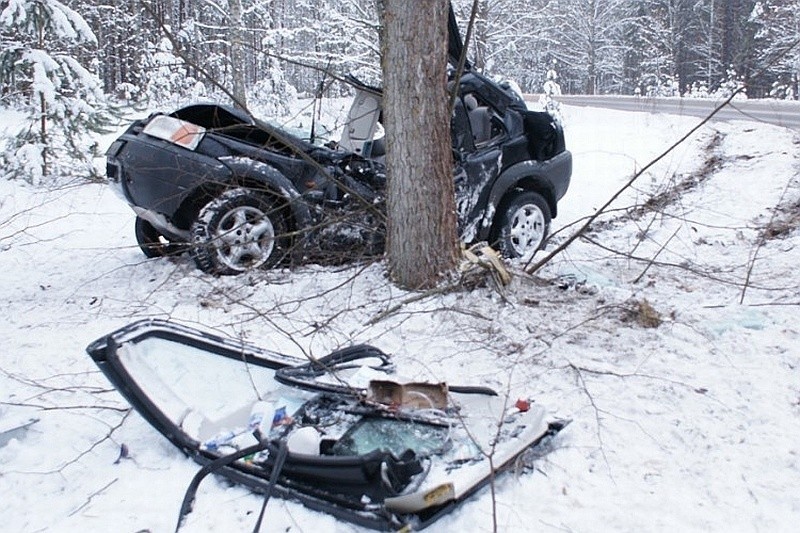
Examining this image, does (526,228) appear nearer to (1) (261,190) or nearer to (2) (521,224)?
(2) (521,224)

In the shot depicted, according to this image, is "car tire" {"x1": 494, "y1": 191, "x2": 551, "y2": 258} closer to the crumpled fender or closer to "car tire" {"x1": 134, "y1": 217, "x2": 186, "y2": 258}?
the crumpled fender

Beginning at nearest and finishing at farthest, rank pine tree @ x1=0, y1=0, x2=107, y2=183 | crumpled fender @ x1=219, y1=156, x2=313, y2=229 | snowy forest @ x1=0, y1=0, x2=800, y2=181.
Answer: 1. crumpled fender @ x1=219, y1=156, x2=313, y2=229
2. pine tree @ x1=0, y1=0, x2=107, y2=183
3. snowy forest @ x1=0, y1=0, x2=800, y2=181

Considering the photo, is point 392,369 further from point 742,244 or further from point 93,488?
point 742,244

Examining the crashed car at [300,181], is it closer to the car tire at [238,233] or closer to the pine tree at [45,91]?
the car tire at [238,233]

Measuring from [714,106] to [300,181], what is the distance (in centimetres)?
1850

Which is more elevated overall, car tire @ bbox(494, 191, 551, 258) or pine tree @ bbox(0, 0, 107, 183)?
pine tree @ bbox(0, 0, 107, 183)

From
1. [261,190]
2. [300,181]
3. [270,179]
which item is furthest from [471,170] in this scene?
[261,190]

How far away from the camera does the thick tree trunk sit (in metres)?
4.85

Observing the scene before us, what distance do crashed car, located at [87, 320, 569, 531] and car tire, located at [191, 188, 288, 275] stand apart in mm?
2126

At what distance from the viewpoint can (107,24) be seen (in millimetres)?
32469

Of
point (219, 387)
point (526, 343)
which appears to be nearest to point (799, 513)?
point (526, 343)

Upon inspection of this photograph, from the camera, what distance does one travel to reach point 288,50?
754 inches

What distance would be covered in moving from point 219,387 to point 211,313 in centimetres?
151

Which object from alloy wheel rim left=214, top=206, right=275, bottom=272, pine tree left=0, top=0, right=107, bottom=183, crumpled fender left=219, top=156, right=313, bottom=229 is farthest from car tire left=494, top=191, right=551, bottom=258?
pine tree left=0, top=0, right=107, bottom=183
